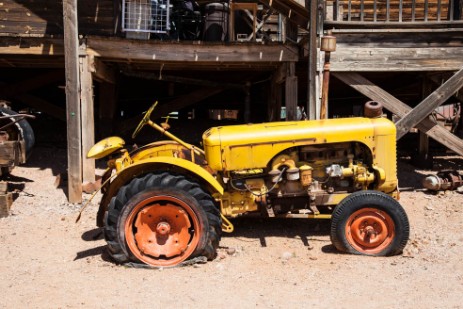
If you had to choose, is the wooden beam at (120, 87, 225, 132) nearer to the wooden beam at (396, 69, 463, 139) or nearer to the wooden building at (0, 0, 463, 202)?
the wooden building at (0, 0, 463, 202)

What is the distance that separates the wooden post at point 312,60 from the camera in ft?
27.2

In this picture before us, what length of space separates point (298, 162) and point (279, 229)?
1098mm

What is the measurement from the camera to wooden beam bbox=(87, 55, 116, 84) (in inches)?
351

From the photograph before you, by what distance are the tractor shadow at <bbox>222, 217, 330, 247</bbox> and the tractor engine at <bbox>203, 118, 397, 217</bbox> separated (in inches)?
16.9

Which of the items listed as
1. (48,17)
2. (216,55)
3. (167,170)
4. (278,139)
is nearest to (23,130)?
(48,17)

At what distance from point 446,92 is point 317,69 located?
6.79 feet

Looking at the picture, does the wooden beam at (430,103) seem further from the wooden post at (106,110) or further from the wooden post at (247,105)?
the wooden post at (106,110)

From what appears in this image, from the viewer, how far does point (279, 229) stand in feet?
22.6

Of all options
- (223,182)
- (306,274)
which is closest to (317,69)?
(223,182)

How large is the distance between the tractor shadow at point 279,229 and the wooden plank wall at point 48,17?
16.8 ft

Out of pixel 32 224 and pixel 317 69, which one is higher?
pixel 317 69

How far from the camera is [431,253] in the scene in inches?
230

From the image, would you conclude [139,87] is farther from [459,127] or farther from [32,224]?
[459,127]

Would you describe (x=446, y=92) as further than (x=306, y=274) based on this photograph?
Yes
